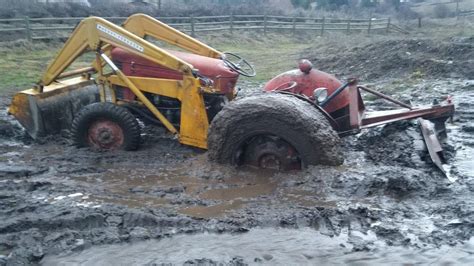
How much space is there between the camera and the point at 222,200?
18.9ft

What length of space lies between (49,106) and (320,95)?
3965 millimetres

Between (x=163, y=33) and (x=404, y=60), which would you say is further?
(x=404, y=60)

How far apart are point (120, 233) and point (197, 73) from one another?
2646mm

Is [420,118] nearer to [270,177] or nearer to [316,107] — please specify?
[316,107]

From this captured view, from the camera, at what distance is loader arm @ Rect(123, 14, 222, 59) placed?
26.9 feet

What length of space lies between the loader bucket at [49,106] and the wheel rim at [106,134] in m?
1.00

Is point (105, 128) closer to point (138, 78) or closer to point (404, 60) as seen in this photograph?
point (138, 78)

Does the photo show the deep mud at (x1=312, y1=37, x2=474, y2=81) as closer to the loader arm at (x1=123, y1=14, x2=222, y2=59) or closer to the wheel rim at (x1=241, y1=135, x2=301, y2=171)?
the loader arm at (x1=123, y1=14, x2=222, y2=59)

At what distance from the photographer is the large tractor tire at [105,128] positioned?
727 cm

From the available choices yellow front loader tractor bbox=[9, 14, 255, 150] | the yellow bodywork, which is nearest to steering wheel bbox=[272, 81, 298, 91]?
yellow front loader tractor bbox=[9, 14, 255, 150]

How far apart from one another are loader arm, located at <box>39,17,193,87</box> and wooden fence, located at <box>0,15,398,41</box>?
1373cm

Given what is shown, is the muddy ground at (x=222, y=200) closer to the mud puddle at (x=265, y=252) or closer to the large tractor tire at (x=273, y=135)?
the mud puddle at (x=265, y=252)

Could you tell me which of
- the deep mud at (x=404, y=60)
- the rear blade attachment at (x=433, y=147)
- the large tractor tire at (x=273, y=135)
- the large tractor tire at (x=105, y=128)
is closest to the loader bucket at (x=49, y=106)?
the large tractor tire at (x=105, y=128)

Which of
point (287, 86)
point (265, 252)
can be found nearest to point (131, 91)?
point (287, 86)
